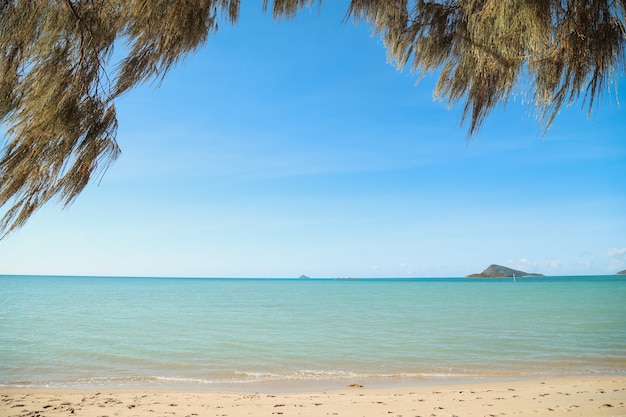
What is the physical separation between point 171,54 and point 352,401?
539 cm

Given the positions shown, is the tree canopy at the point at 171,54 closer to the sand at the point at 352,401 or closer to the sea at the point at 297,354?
the sand at the point at 352,401

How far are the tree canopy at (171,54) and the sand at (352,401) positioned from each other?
167 inches

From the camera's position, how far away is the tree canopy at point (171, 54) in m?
1.81

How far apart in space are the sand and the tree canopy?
425cm

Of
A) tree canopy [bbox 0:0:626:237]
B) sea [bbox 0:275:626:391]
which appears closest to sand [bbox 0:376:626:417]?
sea [bbox 0:275:626:391]

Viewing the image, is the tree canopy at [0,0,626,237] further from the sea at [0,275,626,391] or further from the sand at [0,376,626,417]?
the sea at [0,275,626,391]

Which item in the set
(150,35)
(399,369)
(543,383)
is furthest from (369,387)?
(150,35)

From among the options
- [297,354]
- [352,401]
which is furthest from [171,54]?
[297,354]

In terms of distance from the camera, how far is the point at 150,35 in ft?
6.99

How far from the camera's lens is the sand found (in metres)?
5.32

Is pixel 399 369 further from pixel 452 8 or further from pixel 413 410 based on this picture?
pixel 452 8

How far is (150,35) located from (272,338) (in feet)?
37.0

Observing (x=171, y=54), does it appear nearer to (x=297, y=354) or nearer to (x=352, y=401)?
(x=352, y=401)

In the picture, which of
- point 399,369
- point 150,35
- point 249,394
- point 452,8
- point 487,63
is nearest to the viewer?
point 150,35
